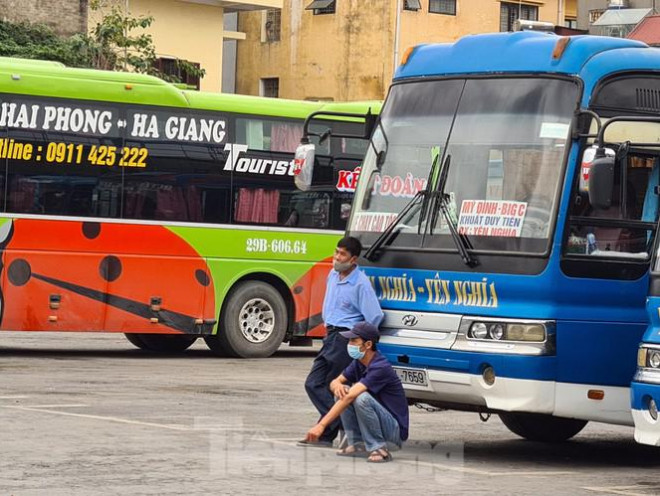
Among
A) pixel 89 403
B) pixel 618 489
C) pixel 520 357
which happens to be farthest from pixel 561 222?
pixel 89 403

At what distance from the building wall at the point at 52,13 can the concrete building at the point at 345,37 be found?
1060cm

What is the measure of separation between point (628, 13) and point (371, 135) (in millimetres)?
32776

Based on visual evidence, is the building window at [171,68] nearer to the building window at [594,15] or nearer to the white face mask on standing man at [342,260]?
the building window at [594,15]

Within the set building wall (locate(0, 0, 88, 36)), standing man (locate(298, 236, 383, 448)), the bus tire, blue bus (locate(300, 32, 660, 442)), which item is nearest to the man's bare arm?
standing man (locate(298, 236, 383, 448))

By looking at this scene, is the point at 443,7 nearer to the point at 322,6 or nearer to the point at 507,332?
the point at 322,6

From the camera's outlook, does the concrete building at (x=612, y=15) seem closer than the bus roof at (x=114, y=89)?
No

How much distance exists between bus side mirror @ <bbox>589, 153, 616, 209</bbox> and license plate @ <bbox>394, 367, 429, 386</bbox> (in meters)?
1.95

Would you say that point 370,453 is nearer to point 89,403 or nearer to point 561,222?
point 561,222

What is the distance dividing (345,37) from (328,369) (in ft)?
109

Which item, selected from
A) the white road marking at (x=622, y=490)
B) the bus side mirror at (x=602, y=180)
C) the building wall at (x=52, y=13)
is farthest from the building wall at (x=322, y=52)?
the white road marking at (x=622, y=490)

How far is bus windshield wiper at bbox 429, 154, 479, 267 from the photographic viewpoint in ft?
41.3

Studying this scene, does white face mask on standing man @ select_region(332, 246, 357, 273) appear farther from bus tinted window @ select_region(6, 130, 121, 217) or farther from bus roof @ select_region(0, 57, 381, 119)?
bus roof @ select_region(0, 57, 381, 119)

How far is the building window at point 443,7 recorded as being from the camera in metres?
46.6

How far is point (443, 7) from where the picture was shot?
154ft
